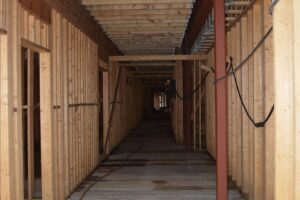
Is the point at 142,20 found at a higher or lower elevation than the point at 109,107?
higher

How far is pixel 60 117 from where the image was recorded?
5.00 meters

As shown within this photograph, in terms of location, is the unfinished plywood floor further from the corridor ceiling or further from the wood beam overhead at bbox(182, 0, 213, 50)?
the corridor ceiling

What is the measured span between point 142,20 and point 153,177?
10.4ft

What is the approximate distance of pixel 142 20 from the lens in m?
7.32

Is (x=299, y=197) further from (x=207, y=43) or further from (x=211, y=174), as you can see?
(x=207, y=43)

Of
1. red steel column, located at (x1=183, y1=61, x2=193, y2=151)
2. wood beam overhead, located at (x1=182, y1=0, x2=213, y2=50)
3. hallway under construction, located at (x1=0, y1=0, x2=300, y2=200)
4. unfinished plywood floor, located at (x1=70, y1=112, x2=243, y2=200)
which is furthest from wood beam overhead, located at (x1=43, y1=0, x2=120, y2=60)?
unfinished plywood floor, located at (x1=70, y1=112, x2=243, y2=200)

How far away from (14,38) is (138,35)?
18.2 feet

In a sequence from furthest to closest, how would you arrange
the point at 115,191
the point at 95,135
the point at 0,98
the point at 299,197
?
the point at 95,135, the point at 115,191, the point at 0,98, the point at 299,197

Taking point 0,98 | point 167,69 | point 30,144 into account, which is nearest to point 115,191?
point 30,144

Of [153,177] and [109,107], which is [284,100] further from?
[109,107]

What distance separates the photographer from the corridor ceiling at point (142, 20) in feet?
20.8

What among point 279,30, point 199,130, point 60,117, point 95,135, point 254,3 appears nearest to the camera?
point 279,30

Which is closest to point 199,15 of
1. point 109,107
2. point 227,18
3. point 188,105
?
point 227,18

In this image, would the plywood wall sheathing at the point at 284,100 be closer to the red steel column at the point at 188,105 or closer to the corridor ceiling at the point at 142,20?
the corridor ceiling at the point at 142,20
